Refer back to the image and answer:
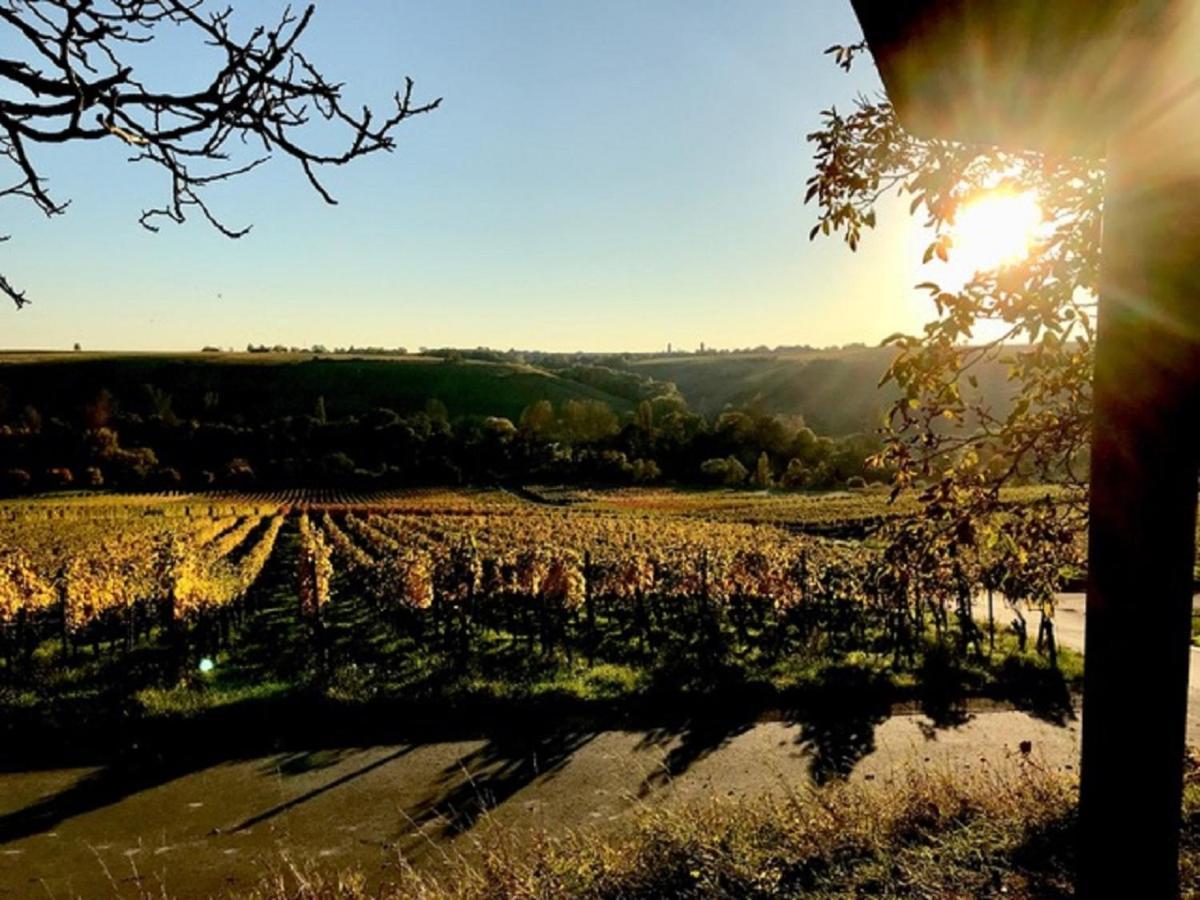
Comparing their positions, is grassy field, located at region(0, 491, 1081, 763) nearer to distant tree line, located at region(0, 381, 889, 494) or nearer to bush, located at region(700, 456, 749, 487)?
bush, located at region(700, 456, 749, 487)

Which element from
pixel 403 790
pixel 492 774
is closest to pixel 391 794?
pixel 403 790

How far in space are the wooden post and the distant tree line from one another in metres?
71.7

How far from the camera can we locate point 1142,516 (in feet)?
4.90

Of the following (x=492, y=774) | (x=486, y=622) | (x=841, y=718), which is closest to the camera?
(x=492, y=774)

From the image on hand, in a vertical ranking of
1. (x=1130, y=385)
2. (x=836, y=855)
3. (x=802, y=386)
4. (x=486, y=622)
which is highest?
(x=1130, y=385)

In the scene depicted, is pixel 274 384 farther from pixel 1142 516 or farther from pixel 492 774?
pixel 1142 516

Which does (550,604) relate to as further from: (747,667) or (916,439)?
(916,439)

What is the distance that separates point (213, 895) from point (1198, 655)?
56.9ft

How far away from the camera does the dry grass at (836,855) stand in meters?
4.17

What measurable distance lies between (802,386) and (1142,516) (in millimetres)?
138585

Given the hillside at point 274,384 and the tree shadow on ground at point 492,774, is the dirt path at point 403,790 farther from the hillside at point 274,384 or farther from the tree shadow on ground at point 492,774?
the hillside at point 274,384

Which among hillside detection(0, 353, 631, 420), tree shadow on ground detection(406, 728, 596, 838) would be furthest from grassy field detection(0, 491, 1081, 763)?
hillside detection(0, 353, 631, 420)

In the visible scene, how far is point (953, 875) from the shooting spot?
13.5 feet

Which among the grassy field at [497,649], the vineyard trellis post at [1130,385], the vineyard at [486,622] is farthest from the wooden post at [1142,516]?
the grassy field at [497,649]
